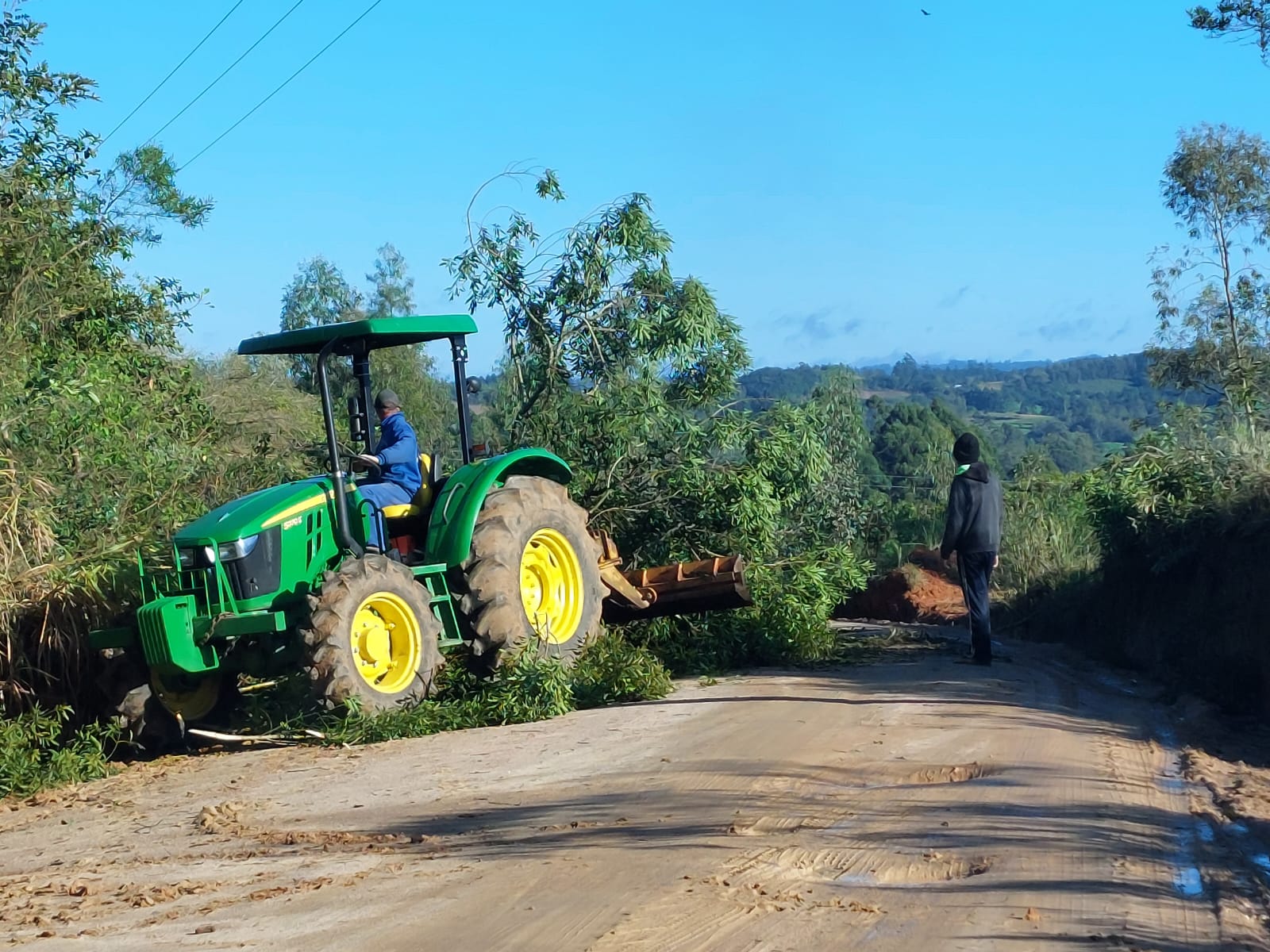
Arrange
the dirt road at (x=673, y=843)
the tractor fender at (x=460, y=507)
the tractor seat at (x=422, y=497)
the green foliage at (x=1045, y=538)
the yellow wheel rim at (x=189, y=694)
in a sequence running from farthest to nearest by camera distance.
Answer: the green foliage at (x=1045, y=538)
the tractor seat at (x=422, y=497)
the tractor fender at (x=460, y=507)
the yellow wheel rim at (x=189, y=694)
the dirt road at (x=673, y=843)

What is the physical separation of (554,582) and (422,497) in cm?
124

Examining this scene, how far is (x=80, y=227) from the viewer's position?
48.0 feet

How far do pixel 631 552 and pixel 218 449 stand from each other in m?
4.47

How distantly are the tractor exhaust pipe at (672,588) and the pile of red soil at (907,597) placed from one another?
693 centimetres

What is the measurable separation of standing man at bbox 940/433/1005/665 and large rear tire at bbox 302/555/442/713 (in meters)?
4.43

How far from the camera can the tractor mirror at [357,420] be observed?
33.0 feet

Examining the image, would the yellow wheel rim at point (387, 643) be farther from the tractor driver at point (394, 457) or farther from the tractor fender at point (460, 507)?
the tractor driver at point (394, 457)

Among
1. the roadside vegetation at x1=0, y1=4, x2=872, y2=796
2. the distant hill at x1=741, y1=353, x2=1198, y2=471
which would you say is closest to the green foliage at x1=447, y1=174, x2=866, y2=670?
the roadside vegetation at x1=0, y1=4, x2=872, y2=796

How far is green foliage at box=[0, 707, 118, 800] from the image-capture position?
817cm

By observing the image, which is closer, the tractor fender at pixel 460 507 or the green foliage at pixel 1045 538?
the tractor fender at pixel 460 507

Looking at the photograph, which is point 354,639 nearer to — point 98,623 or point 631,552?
point 98,623

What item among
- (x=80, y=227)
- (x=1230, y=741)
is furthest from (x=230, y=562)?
(x=80, y=227)

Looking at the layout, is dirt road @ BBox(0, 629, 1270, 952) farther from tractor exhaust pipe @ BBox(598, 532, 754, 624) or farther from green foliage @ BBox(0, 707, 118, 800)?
tractor exhaust pipe @ BBox(598, 532, 754, 624)

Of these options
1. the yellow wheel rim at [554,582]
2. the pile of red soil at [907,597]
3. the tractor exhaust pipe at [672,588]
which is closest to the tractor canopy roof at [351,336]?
the yellow wheel rim at [554,582]
